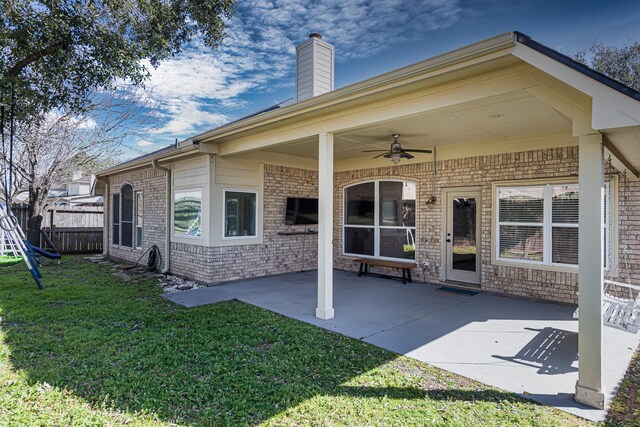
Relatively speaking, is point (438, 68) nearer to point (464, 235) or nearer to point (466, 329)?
point (466, 329)

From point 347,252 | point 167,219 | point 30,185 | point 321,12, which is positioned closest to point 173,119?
point 30,185

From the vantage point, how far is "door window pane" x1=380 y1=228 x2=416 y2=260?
8383mm

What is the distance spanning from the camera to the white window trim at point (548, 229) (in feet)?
18.7

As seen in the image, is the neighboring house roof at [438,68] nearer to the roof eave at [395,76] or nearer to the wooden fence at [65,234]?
the roof eave at [395,76]

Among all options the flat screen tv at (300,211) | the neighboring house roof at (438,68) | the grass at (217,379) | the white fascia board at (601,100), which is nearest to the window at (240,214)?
the flat screen tv at (300,211)

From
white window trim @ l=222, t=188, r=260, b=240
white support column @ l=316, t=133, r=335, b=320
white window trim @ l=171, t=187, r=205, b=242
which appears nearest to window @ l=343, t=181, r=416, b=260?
white window trim @ l=222, t=188, r=260, b=240

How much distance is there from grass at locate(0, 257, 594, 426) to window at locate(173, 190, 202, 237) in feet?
10.0

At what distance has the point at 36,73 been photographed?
211 inches

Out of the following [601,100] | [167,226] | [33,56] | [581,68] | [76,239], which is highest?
[33,56]

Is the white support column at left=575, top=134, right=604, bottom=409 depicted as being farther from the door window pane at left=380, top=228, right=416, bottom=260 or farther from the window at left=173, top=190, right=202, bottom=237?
the window at left=173, top=190, right=202, bottom=237

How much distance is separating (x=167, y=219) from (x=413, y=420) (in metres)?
8.08

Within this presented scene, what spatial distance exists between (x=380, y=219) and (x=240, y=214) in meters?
3.47

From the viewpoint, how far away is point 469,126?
5.70 metres

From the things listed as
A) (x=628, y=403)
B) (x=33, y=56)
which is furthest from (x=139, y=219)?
(x=628, y=403)
